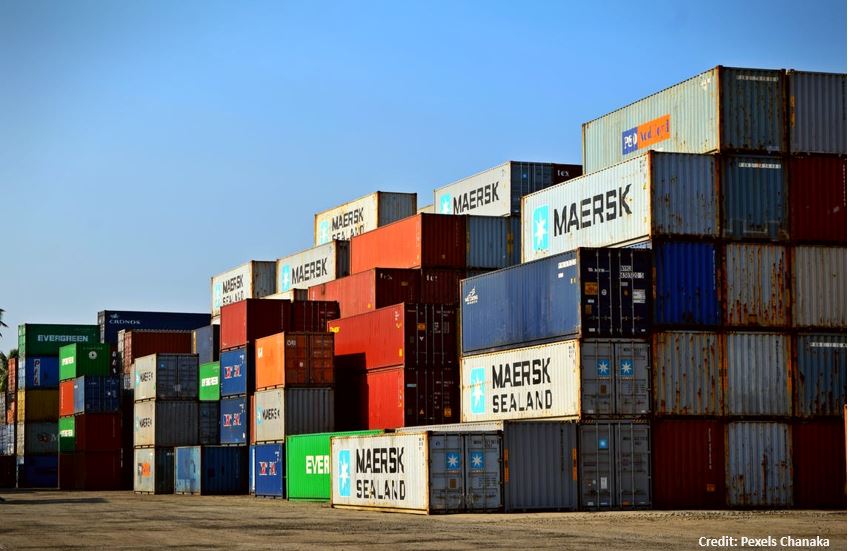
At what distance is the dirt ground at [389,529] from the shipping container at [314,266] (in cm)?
2572

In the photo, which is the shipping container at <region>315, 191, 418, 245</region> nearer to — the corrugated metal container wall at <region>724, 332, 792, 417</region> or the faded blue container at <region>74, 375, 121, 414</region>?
the faded blue container at <region>74, 375, 121, 414</region>

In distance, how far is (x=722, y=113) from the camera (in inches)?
1703

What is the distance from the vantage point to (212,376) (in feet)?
231

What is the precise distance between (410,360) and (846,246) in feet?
60.9

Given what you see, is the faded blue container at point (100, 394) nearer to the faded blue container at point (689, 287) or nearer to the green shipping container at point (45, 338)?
the green shipping container at point (45, 338)

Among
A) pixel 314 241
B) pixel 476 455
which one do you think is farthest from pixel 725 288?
pixel 314 241

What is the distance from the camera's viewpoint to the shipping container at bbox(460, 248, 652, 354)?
42.8 metres

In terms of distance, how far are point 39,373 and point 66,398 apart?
10077 mm

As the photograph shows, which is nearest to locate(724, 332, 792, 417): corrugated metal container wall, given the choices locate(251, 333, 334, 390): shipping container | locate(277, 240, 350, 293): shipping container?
locate(251, 333, 334, 390): shipping container

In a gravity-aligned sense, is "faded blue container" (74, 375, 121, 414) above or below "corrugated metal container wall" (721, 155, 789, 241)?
below

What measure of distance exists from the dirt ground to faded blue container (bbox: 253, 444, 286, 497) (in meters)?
11.9

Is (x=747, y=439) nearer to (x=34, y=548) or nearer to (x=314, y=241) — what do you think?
(x=34, y=548)

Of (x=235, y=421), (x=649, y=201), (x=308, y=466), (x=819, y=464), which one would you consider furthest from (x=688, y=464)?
(x=235, y=421)

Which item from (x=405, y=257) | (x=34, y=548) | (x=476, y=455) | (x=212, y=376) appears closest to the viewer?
(x=34, y=548)
